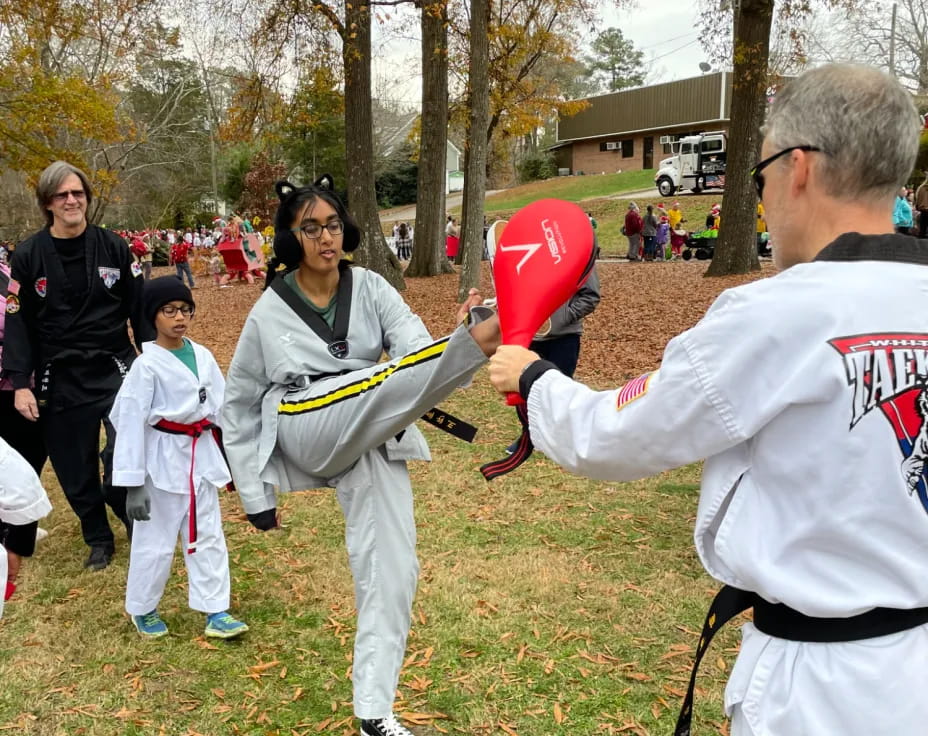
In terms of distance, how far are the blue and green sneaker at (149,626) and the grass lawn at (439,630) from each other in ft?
0.19

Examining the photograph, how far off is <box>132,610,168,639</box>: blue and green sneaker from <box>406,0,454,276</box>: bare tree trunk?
38.5 feet

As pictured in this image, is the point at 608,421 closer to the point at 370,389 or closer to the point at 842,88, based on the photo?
the point at 842,88

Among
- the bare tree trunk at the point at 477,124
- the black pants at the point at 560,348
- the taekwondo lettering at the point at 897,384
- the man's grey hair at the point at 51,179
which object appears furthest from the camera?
the bare tree trunk at the point at 477,124

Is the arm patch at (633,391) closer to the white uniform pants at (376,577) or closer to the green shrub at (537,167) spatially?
the white uniform pants at (376,577)

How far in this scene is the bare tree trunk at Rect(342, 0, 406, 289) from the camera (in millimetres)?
13055

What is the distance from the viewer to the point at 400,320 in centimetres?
298

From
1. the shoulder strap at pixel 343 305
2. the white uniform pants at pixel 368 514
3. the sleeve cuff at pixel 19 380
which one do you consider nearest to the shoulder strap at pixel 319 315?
the shoulder strap at pixel 343 305

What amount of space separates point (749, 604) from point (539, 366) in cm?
67

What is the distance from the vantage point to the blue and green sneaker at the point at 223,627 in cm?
387

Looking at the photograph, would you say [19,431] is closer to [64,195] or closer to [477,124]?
[64,195]

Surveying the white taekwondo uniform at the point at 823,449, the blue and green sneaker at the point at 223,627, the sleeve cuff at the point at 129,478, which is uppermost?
the white taekwondo uniform at the point at 823,449

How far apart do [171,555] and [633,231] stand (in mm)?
20029

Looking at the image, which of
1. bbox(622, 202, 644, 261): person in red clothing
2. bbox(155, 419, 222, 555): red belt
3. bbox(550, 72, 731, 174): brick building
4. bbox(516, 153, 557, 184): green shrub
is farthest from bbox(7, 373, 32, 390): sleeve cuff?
bbox(516, 153, 557, 184): green shrub

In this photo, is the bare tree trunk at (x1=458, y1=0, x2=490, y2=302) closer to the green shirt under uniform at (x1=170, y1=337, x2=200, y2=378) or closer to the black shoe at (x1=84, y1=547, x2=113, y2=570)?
the black shoe at (x1=84, y1=547, x2=113, y2=570)
